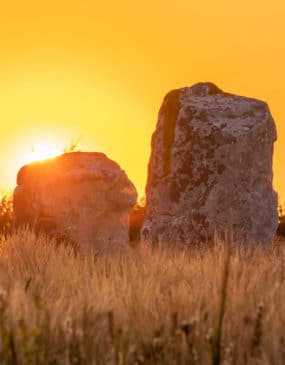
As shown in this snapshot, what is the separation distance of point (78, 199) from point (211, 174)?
272 centimetres

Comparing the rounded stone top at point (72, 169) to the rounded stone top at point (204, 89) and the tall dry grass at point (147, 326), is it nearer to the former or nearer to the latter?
the rounded stone top at point (204, 89)

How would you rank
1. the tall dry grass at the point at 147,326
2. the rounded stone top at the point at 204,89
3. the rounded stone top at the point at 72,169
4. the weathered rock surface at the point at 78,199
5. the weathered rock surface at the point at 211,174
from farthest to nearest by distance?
1. the rounded stone top at the point at 72,169
2. the weathered rock surface at the point at 78,199
3. the rounded stone top at the point at 204,89
4. the weathered rock surface at the point at 211,174
5. the tall dry grass at the point at 147,326

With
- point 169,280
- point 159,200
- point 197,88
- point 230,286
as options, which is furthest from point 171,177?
point 230,286

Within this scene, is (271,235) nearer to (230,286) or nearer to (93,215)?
(93,215)

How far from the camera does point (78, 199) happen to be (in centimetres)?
1301

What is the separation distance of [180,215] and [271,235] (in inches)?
54.8

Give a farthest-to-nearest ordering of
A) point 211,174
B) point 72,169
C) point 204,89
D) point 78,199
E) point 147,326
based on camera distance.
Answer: point 72,169
point 78,199
point 204,89
point 211,174
point 147,326

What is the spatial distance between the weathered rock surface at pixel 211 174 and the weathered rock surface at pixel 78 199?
1681 millimetres

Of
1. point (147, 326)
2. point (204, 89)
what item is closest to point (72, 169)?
point (204, 89)

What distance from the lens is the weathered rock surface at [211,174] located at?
11047 mm

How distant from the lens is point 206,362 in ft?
14.3

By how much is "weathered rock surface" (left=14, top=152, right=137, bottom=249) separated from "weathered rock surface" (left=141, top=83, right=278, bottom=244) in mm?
1681

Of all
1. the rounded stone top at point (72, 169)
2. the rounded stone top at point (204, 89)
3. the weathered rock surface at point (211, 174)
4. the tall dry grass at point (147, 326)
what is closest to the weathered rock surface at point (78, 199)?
the rounded stone top at point (72, 169)

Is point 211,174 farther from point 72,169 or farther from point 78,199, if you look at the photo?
point 72,169
